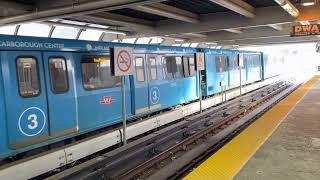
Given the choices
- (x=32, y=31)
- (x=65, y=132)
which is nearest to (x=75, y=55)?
(x=65, y=132)

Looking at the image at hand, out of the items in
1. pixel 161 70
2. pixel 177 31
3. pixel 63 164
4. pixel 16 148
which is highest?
pixel 177 31

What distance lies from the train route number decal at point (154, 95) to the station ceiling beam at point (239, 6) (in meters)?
3.59

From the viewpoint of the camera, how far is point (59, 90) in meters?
7.95

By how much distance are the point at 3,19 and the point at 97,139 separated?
6894mm

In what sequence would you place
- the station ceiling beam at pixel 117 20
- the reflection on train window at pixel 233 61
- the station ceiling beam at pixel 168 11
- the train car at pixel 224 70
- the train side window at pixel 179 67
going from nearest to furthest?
the station ceiling beam at pixel 168 11
the train side window at pixel 179 67
the station ceiling beam at pixel 117 20
the train car at pixel 224 70
the reflection on train window at pixel 233 61

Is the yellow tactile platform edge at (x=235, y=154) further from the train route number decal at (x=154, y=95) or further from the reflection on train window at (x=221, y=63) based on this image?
the reflection on train window at (x=221, y=63)

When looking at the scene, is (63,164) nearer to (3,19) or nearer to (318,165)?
(318,165)

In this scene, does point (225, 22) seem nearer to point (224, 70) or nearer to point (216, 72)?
point (216, 72)

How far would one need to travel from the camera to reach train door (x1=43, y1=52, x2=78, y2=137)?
7684 millimetres

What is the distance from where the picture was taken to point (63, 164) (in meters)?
7.67

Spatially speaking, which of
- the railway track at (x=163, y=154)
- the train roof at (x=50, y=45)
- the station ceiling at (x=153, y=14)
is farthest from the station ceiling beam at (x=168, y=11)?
the railway track at (x=163, y=154)

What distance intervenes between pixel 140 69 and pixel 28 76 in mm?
4650

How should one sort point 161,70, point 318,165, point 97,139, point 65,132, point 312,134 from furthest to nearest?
point 161,70, point 312,134, point 97,139, point 65,132, point 318,165

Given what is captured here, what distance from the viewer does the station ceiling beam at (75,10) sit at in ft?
34.1
